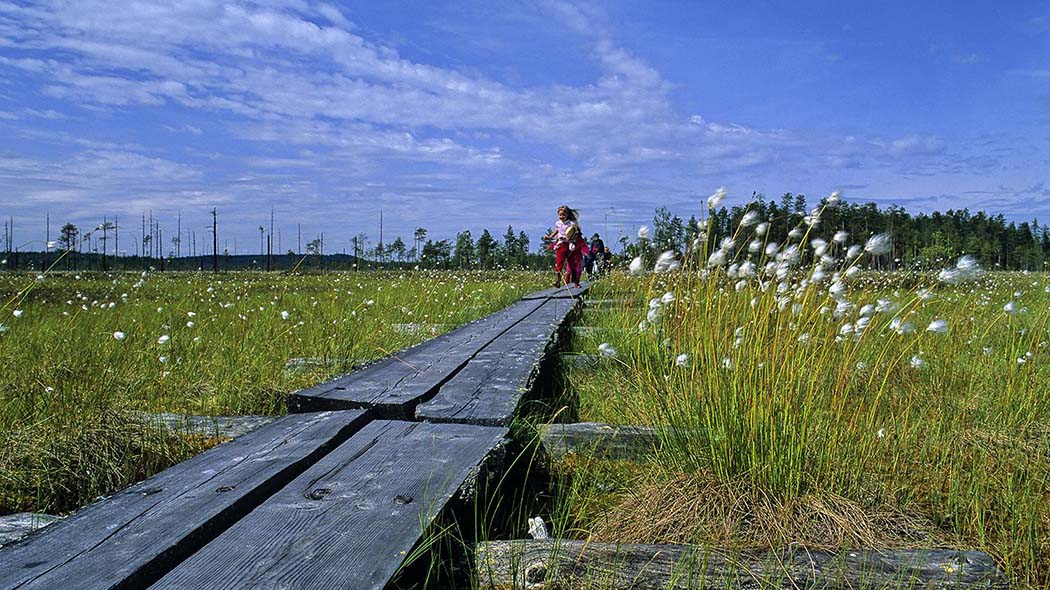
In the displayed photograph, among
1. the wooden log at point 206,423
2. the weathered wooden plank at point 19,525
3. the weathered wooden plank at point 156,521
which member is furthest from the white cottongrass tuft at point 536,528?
the weathered wooden plank at point 19,525

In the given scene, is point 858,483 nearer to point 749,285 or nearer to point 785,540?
point 785,540

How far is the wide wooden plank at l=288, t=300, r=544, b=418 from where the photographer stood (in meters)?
2.87

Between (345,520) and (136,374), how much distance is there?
310 cm

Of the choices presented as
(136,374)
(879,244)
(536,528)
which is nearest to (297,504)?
(536,528)

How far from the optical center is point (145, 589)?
139 cm

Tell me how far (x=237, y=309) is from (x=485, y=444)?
248 inches

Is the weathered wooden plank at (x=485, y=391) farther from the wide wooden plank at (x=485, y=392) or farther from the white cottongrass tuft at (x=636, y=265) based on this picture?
the white cottongrass tuft at (x=636, y=265)

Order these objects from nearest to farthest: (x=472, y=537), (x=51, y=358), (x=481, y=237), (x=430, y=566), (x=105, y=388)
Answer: (x=430, y=566) < (x=472, y=537) < (x=105, y=388) < (x=51, y=358) < (x=481, y=237)

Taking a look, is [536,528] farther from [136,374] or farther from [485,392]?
[136,374]

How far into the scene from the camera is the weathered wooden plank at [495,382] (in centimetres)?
276

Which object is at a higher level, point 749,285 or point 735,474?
point 749,285

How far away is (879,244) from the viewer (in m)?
2.52

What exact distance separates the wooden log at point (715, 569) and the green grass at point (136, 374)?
183cm

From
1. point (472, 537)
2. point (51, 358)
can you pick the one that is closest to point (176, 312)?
point (51, 358)
